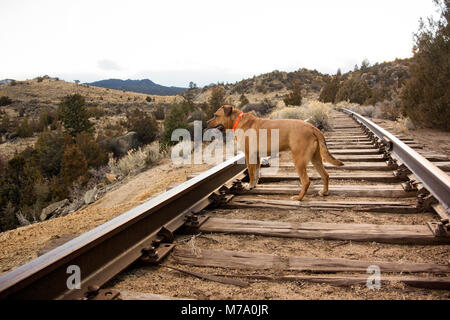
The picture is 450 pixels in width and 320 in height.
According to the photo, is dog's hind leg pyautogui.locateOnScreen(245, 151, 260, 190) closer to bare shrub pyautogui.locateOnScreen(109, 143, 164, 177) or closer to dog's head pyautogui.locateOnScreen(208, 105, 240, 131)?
dog's head pyautogui.locateOnScreen(208, 105, 240, 131)

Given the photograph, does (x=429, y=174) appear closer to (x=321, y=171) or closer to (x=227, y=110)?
(x=321, y=171)

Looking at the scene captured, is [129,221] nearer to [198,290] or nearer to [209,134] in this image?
[198,290]

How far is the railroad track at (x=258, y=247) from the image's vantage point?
2018 mm

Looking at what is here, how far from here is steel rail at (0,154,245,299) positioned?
179cm

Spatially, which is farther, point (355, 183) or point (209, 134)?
point (209, 134)

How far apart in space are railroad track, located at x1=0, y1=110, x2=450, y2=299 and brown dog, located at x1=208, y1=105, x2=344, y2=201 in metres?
0.35

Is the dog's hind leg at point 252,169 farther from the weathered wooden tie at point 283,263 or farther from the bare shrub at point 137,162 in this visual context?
the bare shrub at point 137,162

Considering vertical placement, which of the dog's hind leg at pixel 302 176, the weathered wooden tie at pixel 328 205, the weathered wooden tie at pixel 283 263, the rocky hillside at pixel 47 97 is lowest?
the weathered wooden tie at pixel 283 263

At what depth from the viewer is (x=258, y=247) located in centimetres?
273

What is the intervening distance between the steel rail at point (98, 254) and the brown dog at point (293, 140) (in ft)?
4.67

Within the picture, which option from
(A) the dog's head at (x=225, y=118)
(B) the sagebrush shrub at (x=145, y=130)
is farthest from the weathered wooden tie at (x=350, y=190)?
(B) the sagebrush shrub at (x=145, y=130)

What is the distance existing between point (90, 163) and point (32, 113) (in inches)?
1269
